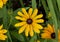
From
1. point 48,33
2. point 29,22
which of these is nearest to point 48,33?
point 48,33

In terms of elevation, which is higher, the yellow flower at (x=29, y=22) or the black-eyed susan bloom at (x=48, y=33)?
the yellow flower at (x=29, y=22)

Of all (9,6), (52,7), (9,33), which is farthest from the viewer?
(9,6)

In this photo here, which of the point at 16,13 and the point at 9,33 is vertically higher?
the point at 16,13

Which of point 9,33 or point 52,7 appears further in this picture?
point 9,33

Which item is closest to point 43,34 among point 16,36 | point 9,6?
point 16,36

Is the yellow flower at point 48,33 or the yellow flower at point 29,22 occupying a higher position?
the yellow flower at point 29,22

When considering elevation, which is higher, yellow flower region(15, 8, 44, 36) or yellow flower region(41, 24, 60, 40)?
yellow flower region(15, 8, 44, 36)

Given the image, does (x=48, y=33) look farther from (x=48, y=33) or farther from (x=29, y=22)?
(x=29, y=22)

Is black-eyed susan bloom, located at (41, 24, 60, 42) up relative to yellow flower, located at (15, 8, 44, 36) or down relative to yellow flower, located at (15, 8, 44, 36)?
down

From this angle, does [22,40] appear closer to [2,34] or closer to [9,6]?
[2,34]

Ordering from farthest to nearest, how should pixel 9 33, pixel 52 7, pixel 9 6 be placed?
1. pixel 9 6
2. pixel 9 33
3. pixel 52 7
